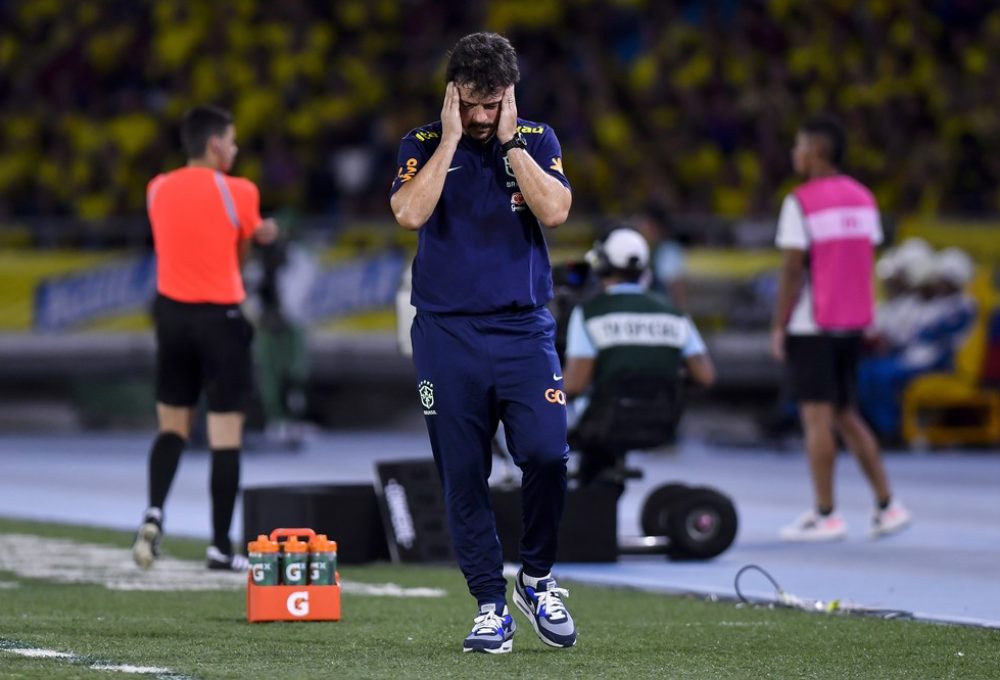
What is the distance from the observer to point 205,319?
28.9 feet

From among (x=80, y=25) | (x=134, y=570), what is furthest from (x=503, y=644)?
(x=80, y=25)

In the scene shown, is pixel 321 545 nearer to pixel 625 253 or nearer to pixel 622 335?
pixel 622 335

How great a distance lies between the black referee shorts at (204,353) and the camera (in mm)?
8789

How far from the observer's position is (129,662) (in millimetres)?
5703

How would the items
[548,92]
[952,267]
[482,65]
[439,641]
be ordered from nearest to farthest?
[482,65] < [439,641] < [952,267] < [548,92]

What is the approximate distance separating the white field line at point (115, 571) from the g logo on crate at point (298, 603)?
3.54 ft

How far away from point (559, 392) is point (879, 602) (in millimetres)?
2338

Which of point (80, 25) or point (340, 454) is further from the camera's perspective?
point (80, 25)

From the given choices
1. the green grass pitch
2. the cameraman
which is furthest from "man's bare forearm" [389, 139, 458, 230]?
the cameraman

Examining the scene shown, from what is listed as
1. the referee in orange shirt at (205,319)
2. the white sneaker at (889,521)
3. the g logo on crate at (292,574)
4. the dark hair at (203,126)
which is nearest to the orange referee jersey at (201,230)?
the referee in orange shirt at (205,319)

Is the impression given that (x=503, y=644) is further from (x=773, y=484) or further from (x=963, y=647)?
(x=773, y=484)

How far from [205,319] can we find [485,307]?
3.10 metres

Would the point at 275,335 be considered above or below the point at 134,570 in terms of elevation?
above

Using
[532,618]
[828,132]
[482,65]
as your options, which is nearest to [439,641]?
[532,618]
